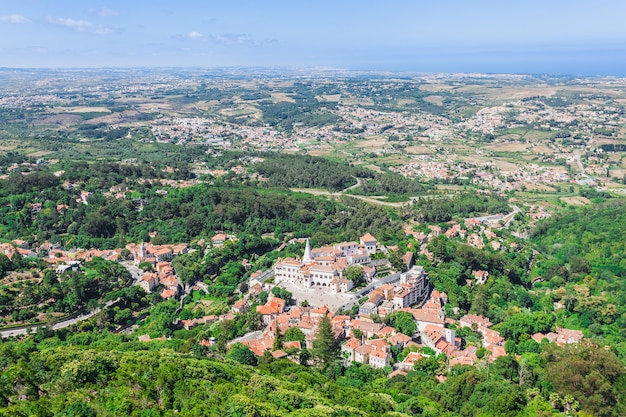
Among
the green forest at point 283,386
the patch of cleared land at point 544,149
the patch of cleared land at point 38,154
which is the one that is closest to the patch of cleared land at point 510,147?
the patch of cleared land at point 544,149

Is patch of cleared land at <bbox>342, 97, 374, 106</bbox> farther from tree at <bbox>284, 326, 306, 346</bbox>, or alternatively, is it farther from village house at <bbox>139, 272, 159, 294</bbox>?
tree at <bbox>284, 326, 306, 346</bbox>

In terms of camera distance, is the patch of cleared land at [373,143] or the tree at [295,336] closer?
the tree at [295,336]

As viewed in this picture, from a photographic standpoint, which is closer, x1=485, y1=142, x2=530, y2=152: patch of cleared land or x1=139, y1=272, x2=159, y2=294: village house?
x1=139, y1=272, x2=159, y2=294: village house

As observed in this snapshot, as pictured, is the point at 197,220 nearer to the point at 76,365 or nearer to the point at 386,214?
the point at 386,214

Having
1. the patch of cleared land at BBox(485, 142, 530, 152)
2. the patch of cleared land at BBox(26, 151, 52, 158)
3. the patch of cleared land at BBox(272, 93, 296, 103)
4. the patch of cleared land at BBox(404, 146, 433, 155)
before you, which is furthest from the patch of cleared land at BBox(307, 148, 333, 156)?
the patch of cleared land at BBox(272, 93, 296, 103)

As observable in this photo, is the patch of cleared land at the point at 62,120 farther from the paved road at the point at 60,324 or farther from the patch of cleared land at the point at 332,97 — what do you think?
the paved road at the point at 60,324

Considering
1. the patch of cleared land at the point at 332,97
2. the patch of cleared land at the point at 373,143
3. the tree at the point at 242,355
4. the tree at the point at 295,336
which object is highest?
the patch of cleared land at the point at 332,97

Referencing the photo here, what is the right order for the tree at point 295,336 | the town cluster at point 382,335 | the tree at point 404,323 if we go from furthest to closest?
the tree at point 404,323 < the tree at point 295,336 < the town cluster at point 382,335
